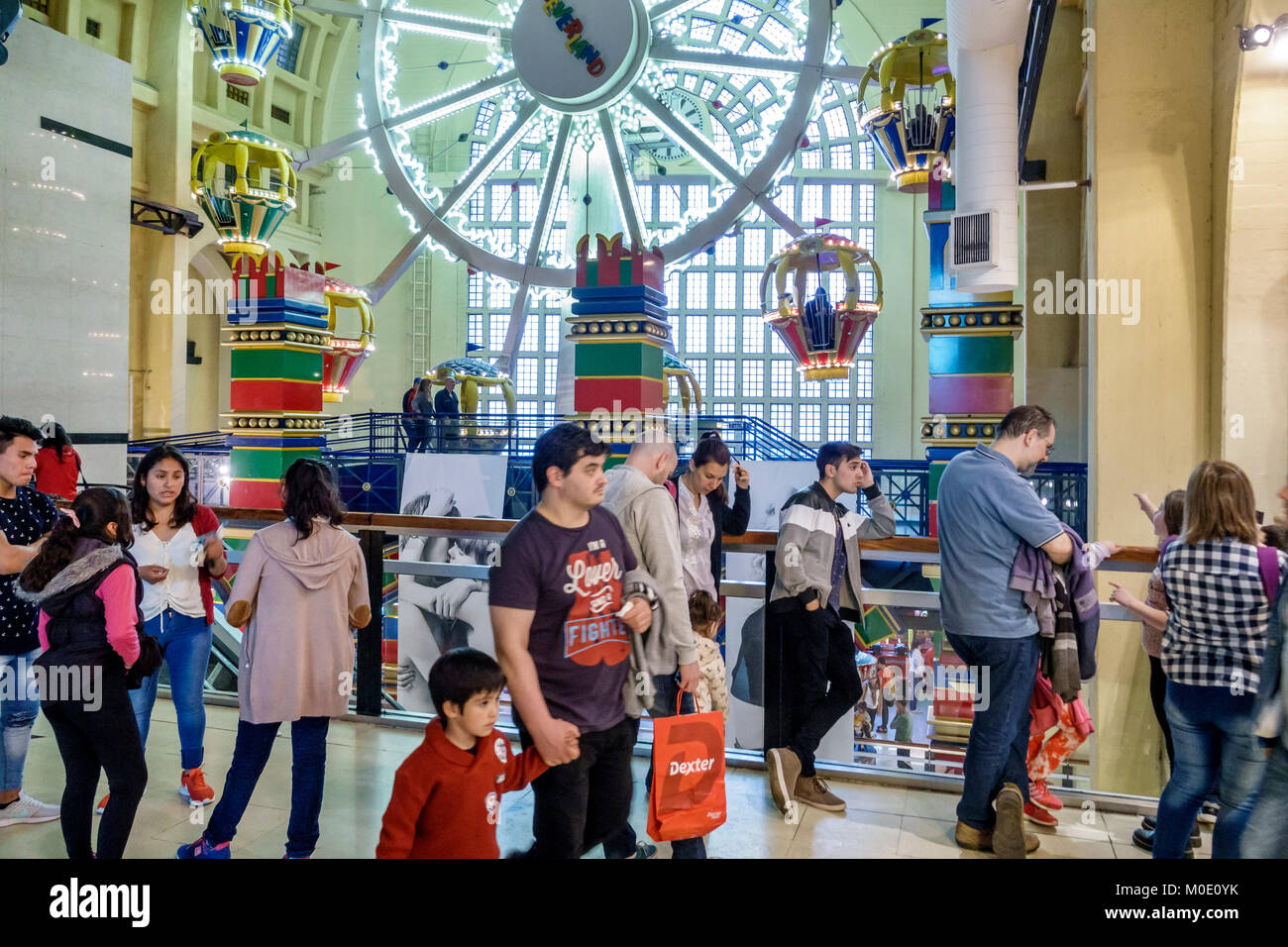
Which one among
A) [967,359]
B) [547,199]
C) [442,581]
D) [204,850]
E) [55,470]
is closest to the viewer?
[204,850]

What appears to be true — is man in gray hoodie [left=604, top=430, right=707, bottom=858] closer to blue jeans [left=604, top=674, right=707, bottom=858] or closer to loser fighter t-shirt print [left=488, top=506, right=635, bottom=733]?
blue jeans [left=604, top=674, right=707, bottom=858]

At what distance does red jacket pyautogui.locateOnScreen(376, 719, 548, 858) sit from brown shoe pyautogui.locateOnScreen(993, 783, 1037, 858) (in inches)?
80.1

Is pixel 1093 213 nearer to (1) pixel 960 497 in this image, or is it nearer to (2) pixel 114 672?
(1) pixel 960 497

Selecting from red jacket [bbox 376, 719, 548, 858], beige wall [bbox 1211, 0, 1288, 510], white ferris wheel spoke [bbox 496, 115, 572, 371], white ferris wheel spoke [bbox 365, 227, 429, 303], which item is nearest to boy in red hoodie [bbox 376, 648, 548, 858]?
red jacket [bbox 376, 719, 548, 858]

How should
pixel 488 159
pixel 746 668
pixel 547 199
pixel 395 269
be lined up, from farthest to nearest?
pixel 395 269 < pixel 488 159 < pixel 547 199 < pixel 746 668

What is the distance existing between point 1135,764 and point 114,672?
208 inches

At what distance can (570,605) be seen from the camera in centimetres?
273

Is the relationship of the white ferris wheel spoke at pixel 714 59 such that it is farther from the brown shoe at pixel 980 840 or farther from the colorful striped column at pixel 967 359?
the brown shoe at pixel 980 840

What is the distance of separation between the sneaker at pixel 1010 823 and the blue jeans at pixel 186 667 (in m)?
3.21

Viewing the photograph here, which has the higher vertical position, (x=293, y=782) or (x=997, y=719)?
(x=997, y=719)

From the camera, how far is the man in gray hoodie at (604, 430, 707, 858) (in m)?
2.94

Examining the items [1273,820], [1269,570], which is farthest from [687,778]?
[1269,570]

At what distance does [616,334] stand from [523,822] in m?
4.46

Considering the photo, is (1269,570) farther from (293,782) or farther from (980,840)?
(293,782)
